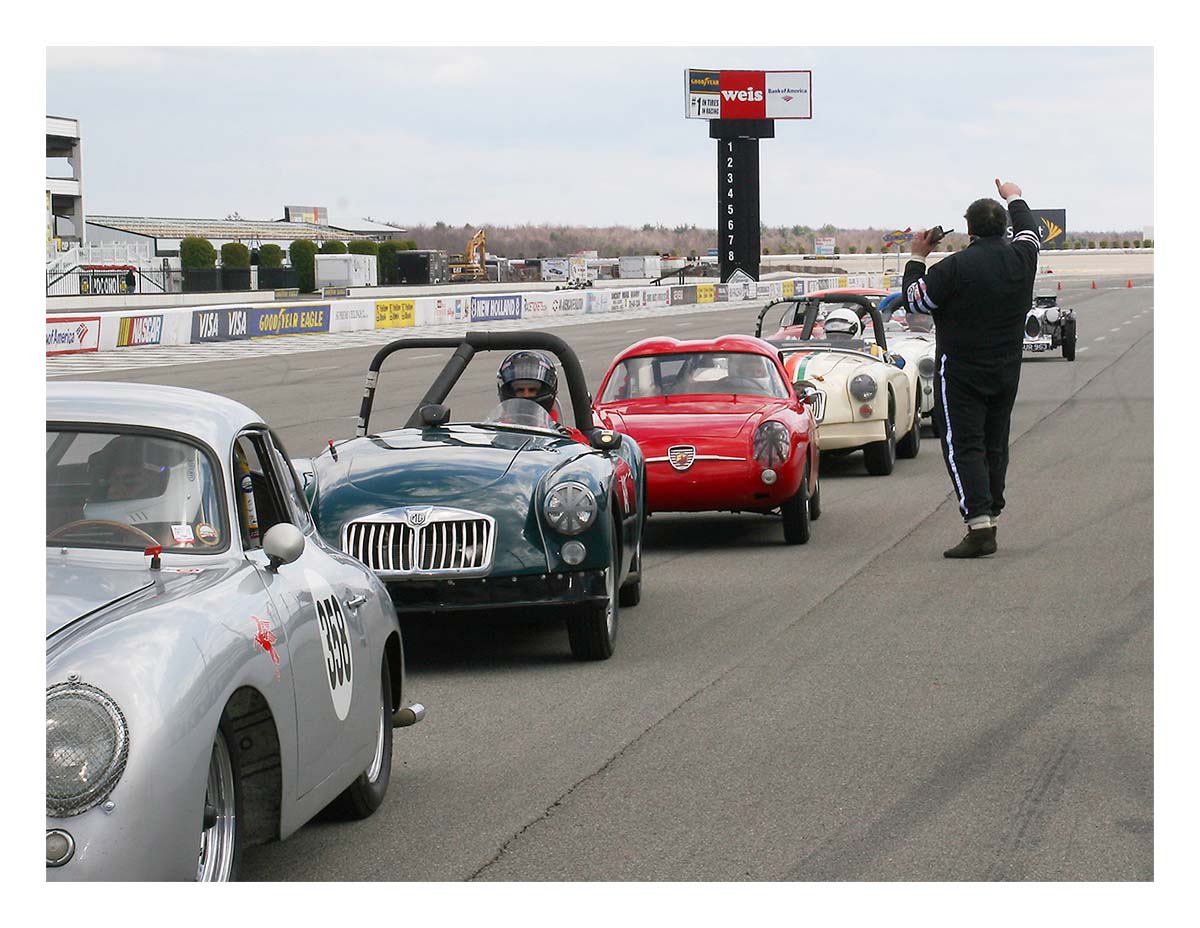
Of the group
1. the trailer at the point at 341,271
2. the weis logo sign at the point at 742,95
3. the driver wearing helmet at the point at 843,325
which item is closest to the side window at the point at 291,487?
the driver wearing helmet at the point at 843,325

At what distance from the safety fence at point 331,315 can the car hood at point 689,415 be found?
13.8m

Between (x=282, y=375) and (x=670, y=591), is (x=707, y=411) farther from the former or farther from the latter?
(x=282, y=375)

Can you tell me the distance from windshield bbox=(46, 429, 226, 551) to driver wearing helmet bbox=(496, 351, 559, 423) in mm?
4866

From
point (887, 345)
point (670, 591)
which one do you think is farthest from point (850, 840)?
point (887, 345)

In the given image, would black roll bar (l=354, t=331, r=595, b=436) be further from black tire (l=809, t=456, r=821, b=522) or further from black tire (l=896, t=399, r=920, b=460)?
black tire (l=896, t=399, r=920, b=460)

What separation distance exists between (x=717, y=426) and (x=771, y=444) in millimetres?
391

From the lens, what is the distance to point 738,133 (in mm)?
82625

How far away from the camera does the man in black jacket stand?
1082 centimetres

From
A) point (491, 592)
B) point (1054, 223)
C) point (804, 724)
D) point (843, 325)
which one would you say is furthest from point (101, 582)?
point (1054, 223)

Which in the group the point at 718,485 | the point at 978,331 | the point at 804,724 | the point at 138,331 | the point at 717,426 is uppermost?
the point at 978,331

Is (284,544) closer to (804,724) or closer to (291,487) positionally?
(291,487)

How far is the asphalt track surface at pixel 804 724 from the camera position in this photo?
5168mm

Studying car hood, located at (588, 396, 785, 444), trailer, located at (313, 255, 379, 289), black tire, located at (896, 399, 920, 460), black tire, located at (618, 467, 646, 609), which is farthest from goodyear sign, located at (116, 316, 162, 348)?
trailer, located at (313, 255, 379, 289)

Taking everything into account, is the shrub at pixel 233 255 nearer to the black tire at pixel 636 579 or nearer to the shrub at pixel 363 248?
the shrub at pixel 363 248
